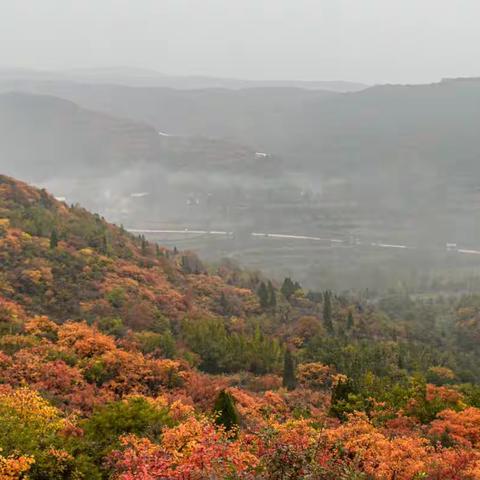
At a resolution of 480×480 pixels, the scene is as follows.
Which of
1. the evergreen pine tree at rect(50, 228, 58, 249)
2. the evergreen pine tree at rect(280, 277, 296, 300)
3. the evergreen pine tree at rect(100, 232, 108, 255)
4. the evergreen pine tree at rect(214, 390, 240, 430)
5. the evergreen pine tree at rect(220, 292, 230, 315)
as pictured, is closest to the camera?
the evergreen pine tree at rect(214, 390, 240, 430)

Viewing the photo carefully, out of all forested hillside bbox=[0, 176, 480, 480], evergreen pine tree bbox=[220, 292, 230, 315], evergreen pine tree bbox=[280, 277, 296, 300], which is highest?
forested hillside bbox=[0, 176, 480, 480]

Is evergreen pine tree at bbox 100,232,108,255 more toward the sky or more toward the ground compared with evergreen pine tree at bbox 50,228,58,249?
more toward the ground

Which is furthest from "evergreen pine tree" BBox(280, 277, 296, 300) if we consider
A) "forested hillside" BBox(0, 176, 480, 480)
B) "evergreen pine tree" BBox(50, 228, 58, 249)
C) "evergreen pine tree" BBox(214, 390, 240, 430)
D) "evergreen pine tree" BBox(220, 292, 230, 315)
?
"evergreen pine tree" BBox(214, 390, 240, 430)

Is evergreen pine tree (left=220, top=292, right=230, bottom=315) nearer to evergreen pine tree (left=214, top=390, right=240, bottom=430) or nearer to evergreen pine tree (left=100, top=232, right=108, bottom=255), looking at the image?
evergreen pine tree (left=100, top=232, right=108, bottom=255)

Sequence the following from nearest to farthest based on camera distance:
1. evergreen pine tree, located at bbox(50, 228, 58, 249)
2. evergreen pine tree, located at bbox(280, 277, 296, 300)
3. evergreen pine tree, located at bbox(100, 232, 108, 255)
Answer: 1. evergreen pine tree, located at bbox(50, 228, 58, 249)
2. evergreen pine tree, located at bbox(100, 232, 108, 255)
3. evergreen pine tree, located at bbox(280, 277, 296, 300)

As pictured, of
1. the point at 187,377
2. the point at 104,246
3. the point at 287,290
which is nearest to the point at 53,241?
the point at 104,246

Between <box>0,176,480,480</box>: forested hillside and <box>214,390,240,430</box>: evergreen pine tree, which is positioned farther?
<box>214,390,240,430</box>: evergreen pine tree

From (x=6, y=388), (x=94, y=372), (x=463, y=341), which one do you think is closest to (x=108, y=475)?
(x=6, y=388)

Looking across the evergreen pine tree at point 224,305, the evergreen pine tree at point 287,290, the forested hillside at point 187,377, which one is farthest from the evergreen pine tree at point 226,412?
the evergreen pine tree at point 287,290

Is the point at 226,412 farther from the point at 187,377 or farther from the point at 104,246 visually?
the point at 104,246
